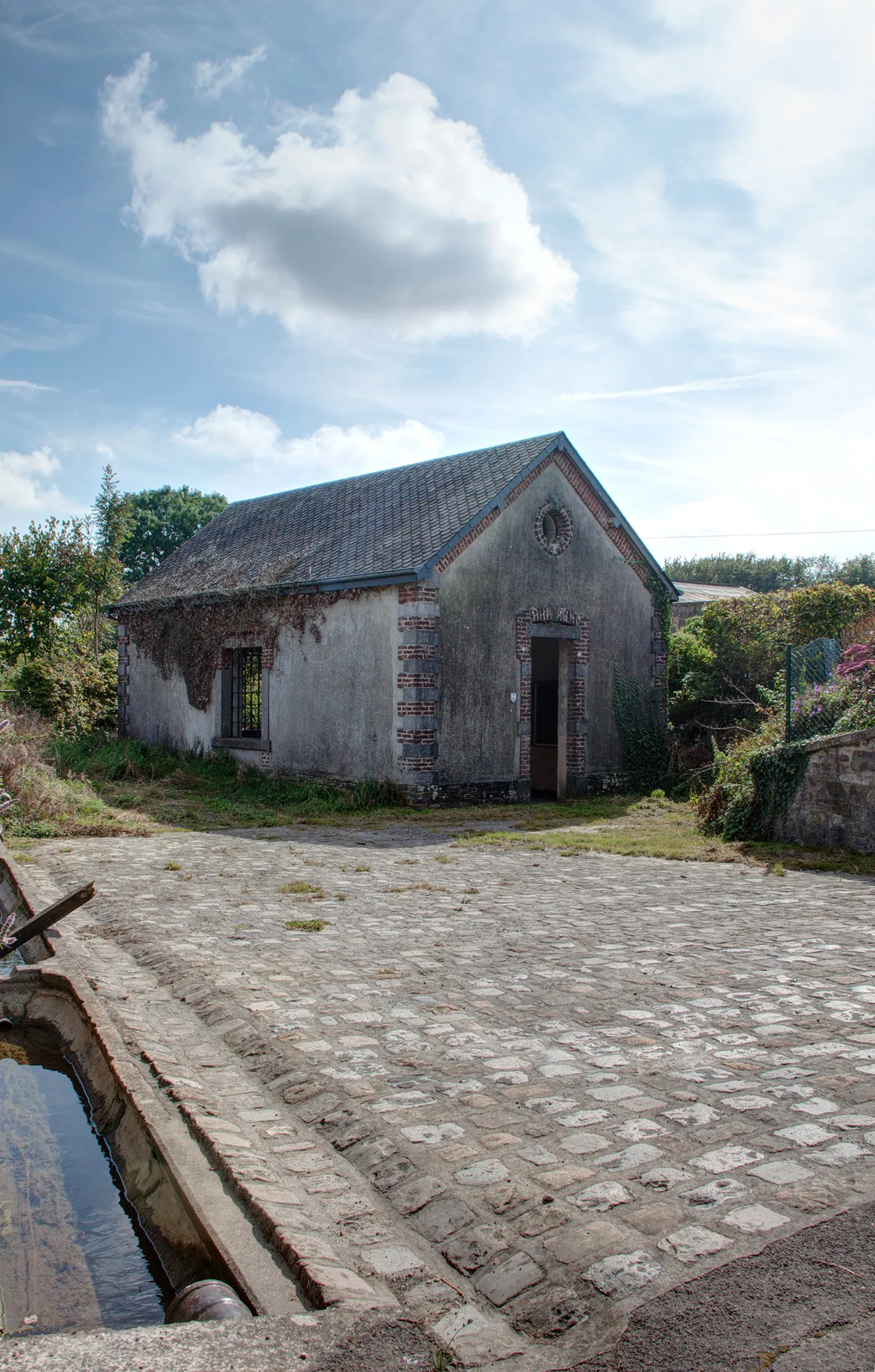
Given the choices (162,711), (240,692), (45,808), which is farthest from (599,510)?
(45,808)

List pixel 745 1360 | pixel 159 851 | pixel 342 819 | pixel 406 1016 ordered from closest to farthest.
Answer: pixel 745 1360 < pixel 406 1016 < pixel 159 851 < pixel 342 819

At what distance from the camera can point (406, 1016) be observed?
16.8 feet

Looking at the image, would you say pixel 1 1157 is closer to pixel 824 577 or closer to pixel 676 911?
pixel 676 911

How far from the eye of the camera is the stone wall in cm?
1067

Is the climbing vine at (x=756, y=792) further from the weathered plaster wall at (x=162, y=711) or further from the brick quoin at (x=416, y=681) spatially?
the weathered plaster wall at (x=162, y=711)

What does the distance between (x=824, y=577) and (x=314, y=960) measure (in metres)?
52.2

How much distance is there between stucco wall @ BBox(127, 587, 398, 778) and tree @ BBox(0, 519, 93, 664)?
10925mm

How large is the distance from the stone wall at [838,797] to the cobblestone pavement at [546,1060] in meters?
Answer: 1.78

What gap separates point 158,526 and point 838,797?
43168 mm

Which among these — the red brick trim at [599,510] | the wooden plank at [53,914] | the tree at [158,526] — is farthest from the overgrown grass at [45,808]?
the tree at [158,526]

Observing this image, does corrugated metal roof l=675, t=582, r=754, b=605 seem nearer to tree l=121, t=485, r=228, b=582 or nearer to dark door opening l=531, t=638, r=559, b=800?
dark door opening l=531, t=638, r=559, b=800

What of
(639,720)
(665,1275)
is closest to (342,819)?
(639,720)

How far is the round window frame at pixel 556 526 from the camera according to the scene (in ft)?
52.6

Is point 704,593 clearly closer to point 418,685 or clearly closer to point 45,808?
point 418,685
